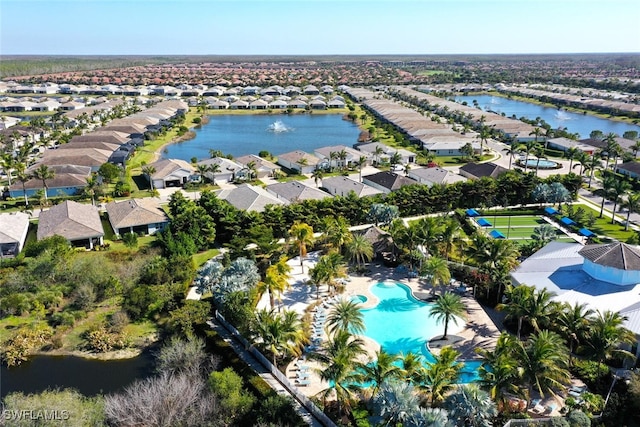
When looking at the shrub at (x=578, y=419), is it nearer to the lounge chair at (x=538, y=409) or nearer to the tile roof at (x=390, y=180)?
the lounge chair at (x=538, y=409)

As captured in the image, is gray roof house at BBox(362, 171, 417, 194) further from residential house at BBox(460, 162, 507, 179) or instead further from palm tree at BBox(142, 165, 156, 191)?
palm tree at BBox(142, 165, 156, 191)

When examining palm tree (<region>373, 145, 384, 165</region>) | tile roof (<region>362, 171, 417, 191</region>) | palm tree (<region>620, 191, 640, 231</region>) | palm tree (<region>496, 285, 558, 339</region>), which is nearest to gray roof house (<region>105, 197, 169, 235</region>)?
tile roof (<region>362, 171, 417, 191</region>)

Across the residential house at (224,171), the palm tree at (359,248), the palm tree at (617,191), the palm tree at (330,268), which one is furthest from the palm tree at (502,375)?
the residential house at (224,171)

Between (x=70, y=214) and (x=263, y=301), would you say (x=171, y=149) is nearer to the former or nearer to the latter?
(x=70, y=214)

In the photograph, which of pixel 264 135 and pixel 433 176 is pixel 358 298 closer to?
pixel 433 176

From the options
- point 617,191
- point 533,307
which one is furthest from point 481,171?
point 533,307

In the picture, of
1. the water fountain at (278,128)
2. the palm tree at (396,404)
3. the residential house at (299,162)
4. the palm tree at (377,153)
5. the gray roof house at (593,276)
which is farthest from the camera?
the water fountain at (278,128)

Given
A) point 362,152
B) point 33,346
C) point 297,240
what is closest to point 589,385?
point 297,240
